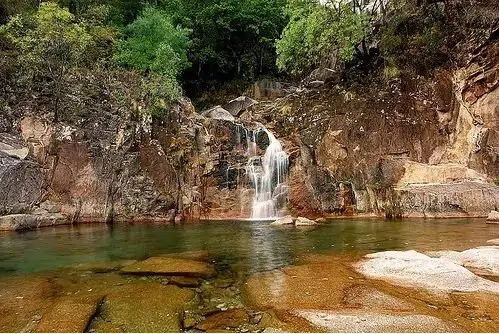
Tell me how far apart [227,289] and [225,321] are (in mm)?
1795

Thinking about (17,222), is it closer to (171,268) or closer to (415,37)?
(171,268)

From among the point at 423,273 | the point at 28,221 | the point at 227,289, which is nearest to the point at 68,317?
the point at 227,289

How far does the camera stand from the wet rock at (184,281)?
8344mm

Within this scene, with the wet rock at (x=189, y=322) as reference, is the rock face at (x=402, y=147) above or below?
above

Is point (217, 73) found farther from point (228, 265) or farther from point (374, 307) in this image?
point (374, 307)

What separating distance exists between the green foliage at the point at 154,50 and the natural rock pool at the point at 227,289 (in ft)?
45.8

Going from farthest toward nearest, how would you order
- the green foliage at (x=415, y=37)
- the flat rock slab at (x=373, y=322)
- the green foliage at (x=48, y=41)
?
the green foliage at (x=415, y=37), the green foliage at (x=48, y=41), the flat rock slab at (x=373, y=322)

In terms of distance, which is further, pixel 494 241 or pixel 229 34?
pixel 229 34

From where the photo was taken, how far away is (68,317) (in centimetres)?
630

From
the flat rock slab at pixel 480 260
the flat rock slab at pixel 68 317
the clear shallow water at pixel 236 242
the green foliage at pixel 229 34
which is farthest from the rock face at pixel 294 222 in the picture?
the green foliage at pixel 229 34

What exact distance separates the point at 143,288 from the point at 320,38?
2159 cm

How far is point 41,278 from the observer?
920 centimetres

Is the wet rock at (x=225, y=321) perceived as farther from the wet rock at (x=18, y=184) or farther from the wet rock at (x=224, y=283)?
the wet rock at (x=18, y=184)

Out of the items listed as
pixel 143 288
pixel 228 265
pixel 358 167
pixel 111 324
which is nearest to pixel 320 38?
pixel 358 167
